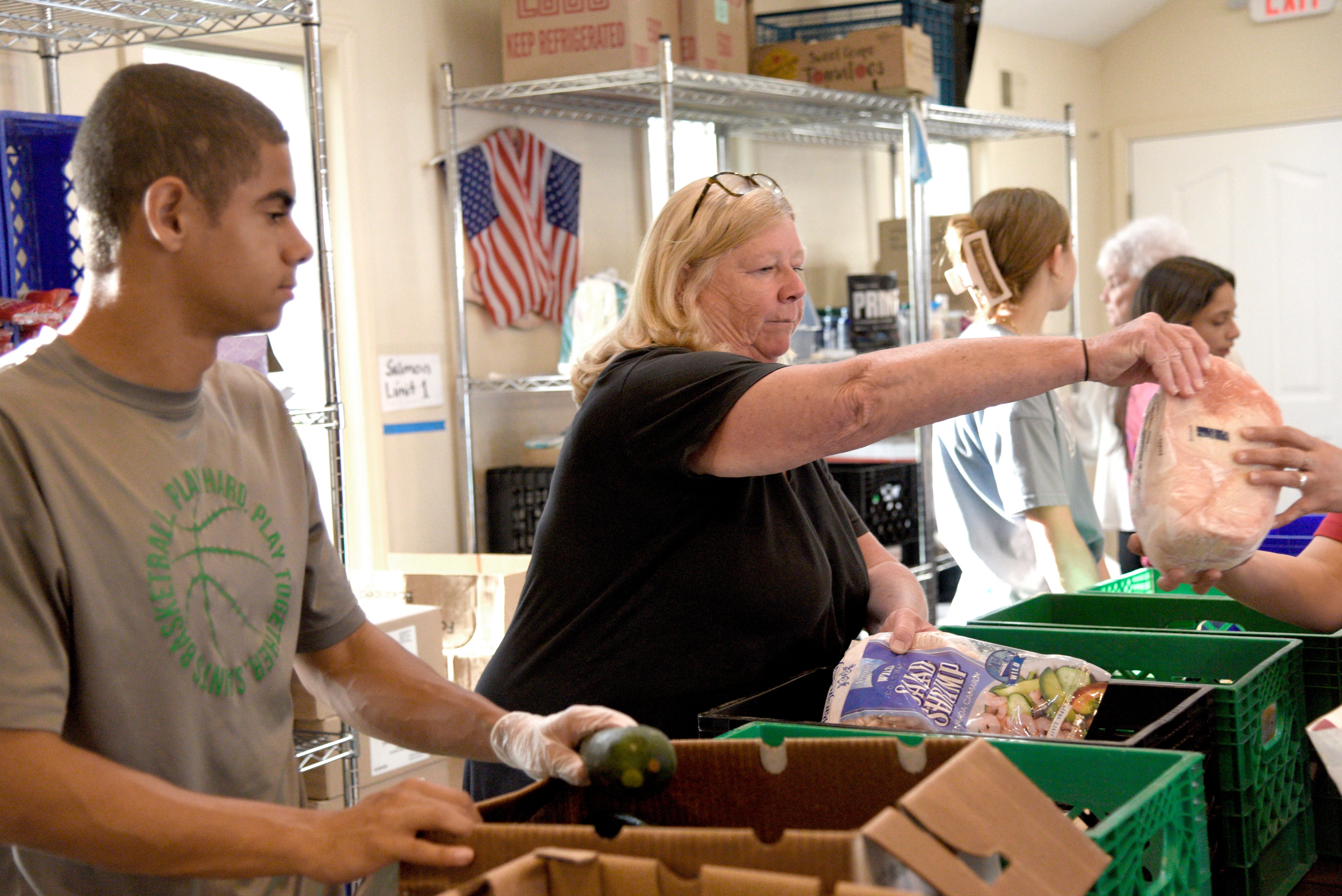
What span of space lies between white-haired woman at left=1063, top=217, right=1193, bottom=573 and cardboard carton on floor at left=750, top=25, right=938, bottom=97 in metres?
0.86

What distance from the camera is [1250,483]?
1407 millimetres

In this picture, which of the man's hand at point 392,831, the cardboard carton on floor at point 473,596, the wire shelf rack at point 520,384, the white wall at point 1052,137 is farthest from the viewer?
the white wall at point 1052,137

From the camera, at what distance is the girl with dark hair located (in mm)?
3408

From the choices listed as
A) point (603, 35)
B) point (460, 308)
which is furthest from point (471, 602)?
point (603, 35)

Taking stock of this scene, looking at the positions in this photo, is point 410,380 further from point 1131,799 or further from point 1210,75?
point 1210,75

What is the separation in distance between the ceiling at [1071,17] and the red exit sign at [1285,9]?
1.57 ft

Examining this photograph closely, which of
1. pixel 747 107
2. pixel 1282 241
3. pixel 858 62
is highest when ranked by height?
pixel 858 62

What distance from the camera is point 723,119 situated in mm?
4602

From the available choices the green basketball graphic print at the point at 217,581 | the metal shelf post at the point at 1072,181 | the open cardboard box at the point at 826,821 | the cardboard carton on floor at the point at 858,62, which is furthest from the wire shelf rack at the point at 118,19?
the metal shelf post at the point at 1072,181

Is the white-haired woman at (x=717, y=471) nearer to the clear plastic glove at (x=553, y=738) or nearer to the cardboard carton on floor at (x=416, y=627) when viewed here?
the clear plastic glove at (x=553, y=738)

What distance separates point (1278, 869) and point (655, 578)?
76cm

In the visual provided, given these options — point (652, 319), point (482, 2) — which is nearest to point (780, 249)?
point (652, 319)

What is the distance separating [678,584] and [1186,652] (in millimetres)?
677

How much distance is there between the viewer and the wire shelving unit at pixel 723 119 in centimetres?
359
